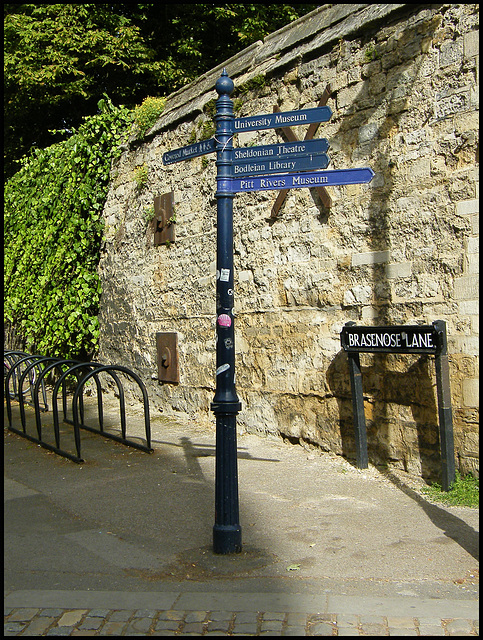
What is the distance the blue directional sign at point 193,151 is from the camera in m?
4.46

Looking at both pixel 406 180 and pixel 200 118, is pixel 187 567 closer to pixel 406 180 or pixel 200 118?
pixel 406 180

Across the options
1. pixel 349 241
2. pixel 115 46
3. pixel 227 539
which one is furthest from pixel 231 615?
pixel 115 46

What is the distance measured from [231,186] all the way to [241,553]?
2.21 m

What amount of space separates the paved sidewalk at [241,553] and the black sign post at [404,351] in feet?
1.05

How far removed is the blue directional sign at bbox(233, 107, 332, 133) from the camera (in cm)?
433

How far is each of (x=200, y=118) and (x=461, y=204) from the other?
3.78 metres

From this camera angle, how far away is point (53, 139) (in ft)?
67.4

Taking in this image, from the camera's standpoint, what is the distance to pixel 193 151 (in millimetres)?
4652

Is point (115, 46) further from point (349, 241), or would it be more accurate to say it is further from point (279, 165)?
point (279, 165)

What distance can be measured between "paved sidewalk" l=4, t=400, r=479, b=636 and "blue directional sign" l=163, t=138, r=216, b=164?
245 cm

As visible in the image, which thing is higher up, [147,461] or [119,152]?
[119,152]

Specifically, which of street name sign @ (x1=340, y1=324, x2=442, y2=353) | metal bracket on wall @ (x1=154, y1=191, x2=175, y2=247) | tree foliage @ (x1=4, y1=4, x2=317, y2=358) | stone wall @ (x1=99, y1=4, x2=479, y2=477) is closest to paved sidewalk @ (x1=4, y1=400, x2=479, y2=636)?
stone wall @ (x1=99, y1=4, x2=479, y2=477)

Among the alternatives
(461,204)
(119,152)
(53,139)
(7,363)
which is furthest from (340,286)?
(53,139)

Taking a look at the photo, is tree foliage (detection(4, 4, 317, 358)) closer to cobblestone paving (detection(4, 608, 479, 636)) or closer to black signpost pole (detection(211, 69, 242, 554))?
black signpost pole (detection(211, 69, 242, 554))
